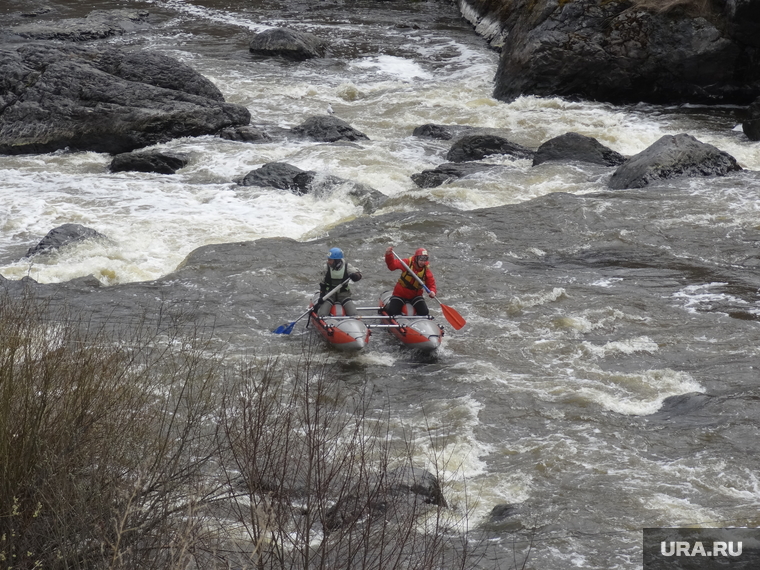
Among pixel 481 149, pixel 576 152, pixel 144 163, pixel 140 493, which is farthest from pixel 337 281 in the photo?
pixel 576 152

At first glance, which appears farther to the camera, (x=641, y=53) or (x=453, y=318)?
(x=641, y=53)

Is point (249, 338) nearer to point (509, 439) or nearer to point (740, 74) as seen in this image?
point (509, 439)

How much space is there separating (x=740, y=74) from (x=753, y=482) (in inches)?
672

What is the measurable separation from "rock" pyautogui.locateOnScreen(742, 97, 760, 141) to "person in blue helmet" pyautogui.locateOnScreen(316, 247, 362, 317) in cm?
1206

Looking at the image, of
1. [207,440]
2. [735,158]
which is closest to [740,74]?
[735,158]

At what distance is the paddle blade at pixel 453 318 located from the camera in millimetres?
10094

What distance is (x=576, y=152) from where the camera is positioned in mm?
17047

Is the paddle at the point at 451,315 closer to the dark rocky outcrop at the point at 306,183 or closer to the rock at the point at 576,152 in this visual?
the dark rocky outcrop at the point at 306,183

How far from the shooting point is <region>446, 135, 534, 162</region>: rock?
1739 centimetres

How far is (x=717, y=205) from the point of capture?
13992 mm

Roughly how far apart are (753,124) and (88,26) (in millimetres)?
22568

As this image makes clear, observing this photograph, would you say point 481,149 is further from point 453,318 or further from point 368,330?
point 368,330

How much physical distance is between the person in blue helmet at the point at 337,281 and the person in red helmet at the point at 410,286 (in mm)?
500

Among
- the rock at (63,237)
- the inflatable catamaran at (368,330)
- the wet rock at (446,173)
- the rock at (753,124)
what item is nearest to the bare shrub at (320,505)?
the inflatable catamaran at (368,330)
